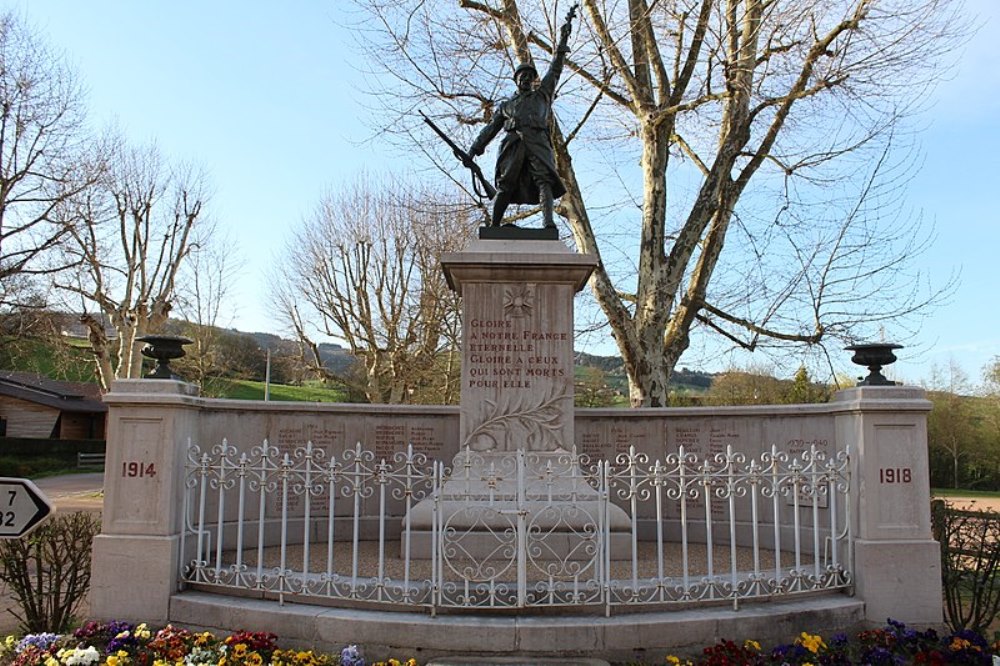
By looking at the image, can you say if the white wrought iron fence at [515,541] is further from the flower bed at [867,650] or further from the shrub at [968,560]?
the shrub at [968,560]

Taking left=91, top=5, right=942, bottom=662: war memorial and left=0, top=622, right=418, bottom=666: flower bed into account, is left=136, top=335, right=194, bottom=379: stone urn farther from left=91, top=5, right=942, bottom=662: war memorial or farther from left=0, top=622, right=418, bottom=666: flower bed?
left=0, top=622, right=418, bottom=666: flower bed

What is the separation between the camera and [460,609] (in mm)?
5316

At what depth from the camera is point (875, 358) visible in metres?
6.21

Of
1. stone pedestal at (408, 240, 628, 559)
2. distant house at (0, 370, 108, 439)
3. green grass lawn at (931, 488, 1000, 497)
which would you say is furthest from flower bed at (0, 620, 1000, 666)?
distant house at (0, 370, 108, 439)

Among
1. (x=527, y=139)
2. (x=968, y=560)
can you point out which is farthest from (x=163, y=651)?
(x=968, y=560)

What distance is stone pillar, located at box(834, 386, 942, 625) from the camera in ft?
19.1

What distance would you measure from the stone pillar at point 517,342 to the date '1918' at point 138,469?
3010mm

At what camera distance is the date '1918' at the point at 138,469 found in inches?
235

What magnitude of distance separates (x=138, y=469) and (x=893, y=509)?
242 inches

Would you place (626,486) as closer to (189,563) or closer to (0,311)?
(189,563)

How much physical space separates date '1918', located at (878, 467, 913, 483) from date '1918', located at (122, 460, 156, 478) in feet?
19.4

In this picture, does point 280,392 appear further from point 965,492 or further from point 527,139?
point 527,139

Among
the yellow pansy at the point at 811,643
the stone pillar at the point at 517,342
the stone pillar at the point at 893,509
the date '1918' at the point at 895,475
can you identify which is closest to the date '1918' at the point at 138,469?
the stone pillar at the point at 517,342

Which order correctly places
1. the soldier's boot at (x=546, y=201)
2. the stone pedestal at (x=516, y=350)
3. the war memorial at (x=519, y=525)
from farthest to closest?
the soldier's boot at (x=546, y=201) → the stone pedestal at (x=516, y=350) → the war memorial at (x=519, y=525)
